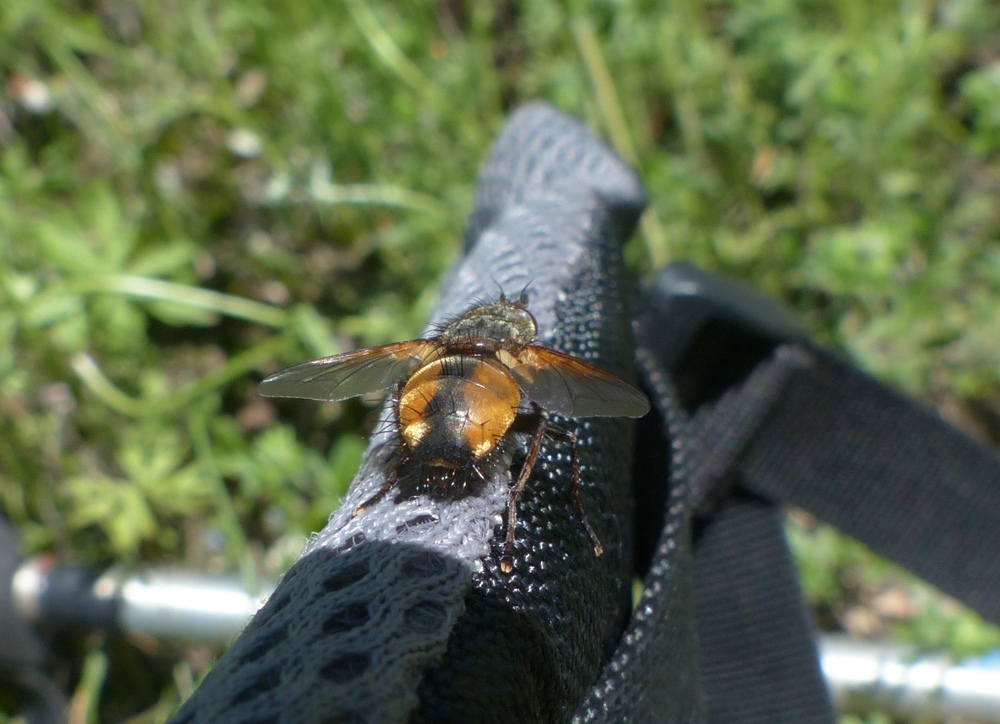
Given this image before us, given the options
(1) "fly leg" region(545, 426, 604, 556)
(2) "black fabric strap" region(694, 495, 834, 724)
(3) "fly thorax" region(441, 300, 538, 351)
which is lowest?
(2) "black fabric strap" region(694, 495, 834, 724)

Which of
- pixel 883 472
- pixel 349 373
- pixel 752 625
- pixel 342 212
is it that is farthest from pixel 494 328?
pixel 342 212

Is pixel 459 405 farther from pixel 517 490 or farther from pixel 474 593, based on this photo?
pixel 474 593

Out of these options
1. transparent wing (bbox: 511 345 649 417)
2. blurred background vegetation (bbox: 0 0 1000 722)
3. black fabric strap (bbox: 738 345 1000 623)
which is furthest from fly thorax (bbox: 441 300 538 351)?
blurred background vegetation (bbox: 0 0 1000 722)

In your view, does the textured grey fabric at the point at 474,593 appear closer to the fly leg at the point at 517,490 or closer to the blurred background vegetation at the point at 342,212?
the fly leg at the point at 517,490

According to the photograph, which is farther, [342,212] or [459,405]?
[342,212]

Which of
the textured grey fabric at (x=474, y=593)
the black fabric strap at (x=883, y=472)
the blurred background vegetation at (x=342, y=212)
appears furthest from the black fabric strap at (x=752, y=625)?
the blurred background vegetation at (x=342, y=212)

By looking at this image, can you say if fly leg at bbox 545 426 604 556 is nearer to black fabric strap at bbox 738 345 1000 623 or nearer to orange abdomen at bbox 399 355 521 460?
orange abdomen at bbox 399 355 521 460
